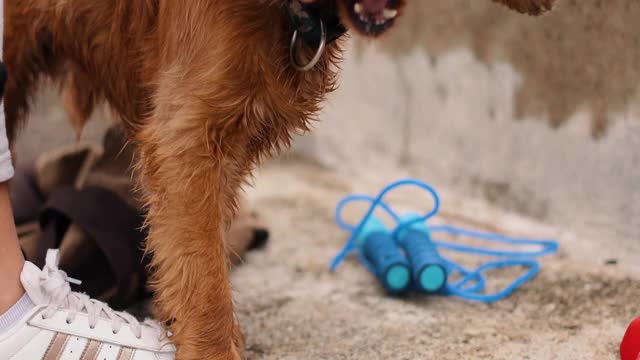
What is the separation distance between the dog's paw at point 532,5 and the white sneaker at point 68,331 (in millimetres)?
1040

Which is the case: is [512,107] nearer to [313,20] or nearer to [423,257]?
[423,257]

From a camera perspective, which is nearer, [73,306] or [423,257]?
[73,306]

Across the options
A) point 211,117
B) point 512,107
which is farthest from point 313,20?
point 512,107

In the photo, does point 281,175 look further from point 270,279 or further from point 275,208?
point 270,279

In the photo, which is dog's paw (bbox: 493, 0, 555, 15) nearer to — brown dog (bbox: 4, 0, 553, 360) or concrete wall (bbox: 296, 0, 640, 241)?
brown dog (bbox: 4, 0, 553, 360)

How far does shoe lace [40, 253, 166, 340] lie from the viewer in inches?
62.2

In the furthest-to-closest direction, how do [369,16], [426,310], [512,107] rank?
[512,107], [426,310], [369,16]

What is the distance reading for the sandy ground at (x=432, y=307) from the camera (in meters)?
1.86

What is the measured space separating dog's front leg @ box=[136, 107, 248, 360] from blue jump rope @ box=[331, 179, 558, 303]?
68 cm

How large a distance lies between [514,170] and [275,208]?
920 millimetres

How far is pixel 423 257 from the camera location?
218cm

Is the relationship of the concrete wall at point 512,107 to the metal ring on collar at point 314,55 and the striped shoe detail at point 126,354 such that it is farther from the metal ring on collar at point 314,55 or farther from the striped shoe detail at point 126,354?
the striped shoe detail at point 126,354

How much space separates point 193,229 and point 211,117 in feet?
0.77

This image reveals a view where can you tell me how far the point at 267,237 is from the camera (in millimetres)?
2662
